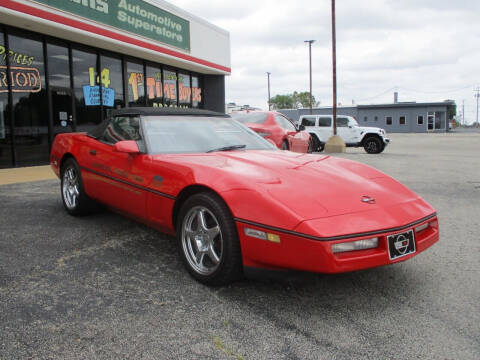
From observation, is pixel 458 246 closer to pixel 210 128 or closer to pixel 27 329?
pixel 210 128

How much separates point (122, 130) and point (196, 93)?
42.2 feet

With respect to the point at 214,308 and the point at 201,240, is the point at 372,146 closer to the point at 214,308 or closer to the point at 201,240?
the point at 201,240

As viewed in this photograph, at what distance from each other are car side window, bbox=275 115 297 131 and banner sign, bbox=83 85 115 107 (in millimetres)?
5298

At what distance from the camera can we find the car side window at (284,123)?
1011 centimetres

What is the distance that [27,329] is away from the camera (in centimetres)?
216

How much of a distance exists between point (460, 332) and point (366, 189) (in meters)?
1.00

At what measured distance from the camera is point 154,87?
1400 centimetres

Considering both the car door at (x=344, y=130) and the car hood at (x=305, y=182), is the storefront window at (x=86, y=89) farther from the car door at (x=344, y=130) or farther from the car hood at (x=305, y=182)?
the car door at (x=344, y=130)

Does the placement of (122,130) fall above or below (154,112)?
below

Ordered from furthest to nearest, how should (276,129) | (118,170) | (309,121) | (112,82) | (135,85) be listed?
(309,121)
(135,85)
(112,82)
(276,129)
(118,170)

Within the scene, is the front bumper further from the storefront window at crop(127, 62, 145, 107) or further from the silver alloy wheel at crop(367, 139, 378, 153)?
the silver alloy wheel at crop(367, 139, 378, 153)

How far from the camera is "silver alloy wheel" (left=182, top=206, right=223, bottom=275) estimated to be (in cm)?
272

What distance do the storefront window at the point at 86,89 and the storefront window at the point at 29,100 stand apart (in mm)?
979

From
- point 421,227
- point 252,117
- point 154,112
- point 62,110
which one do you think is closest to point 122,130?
point 154,112
